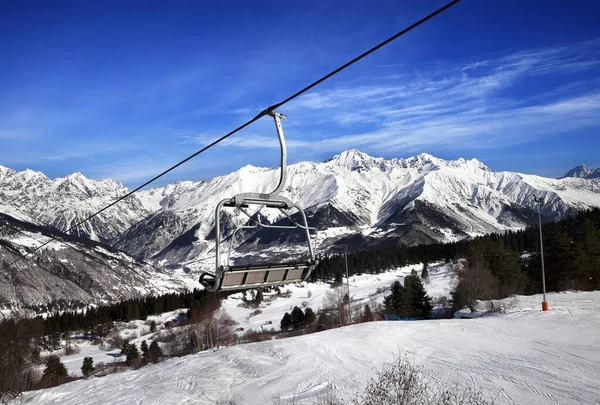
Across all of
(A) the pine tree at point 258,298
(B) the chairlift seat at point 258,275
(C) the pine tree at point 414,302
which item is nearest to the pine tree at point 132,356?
(C) the pine tree at point 414,302

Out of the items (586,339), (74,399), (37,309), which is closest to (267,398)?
(74,399)

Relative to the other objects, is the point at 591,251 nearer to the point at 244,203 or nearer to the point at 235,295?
the point at 244,203

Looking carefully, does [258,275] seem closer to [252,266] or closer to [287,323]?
[252,266]

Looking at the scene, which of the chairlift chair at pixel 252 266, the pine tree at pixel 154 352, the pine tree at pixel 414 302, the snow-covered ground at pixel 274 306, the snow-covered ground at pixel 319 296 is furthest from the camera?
the snow-covered ground at pixel 319 296

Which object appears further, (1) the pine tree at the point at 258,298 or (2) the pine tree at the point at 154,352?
(1) the pine tree at the point at 258,298

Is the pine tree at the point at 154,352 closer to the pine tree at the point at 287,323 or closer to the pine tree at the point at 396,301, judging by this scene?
the pine tree at the point at 287,323

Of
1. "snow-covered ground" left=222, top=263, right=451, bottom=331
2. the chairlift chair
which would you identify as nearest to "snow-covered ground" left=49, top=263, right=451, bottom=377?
"snow-covered ground" left=222, top=263, right=451, bottom=331

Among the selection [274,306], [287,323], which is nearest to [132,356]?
[287,323]

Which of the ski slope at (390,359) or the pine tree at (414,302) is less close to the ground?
the ski slope at (390,359)
